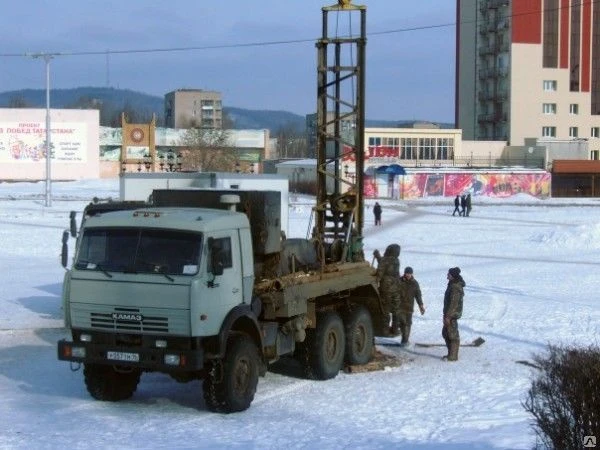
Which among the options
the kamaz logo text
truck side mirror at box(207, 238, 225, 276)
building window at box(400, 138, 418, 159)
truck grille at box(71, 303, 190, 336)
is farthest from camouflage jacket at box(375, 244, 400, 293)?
building window at box(400, 138, 418, 159)

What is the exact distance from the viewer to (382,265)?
1644 cm

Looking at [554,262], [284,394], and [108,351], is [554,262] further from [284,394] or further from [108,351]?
[108,351]

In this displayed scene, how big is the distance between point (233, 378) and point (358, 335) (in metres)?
3.97

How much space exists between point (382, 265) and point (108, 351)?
21.0 ft

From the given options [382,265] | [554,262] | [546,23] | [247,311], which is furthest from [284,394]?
[546,23]

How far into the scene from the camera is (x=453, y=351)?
15227 mm

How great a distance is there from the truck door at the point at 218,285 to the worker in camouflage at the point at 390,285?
465cm

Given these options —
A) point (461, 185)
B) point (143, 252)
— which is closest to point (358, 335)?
point (143, 252)

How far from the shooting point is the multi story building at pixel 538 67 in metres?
107

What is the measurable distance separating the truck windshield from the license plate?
958mm

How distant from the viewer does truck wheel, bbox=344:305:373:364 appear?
1475cm

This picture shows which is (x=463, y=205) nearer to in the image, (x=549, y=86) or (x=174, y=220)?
(x=174, y=220)

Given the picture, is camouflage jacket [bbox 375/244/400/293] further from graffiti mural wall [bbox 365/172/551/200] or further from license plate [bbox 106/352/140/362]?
graffiti mural wall [bbox 365/172/551/200]

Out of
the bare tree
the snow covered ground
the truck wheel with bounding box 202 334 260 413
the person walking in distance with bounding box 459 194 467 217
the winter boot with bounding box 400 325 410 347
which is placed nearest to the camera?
the snow covered ground
